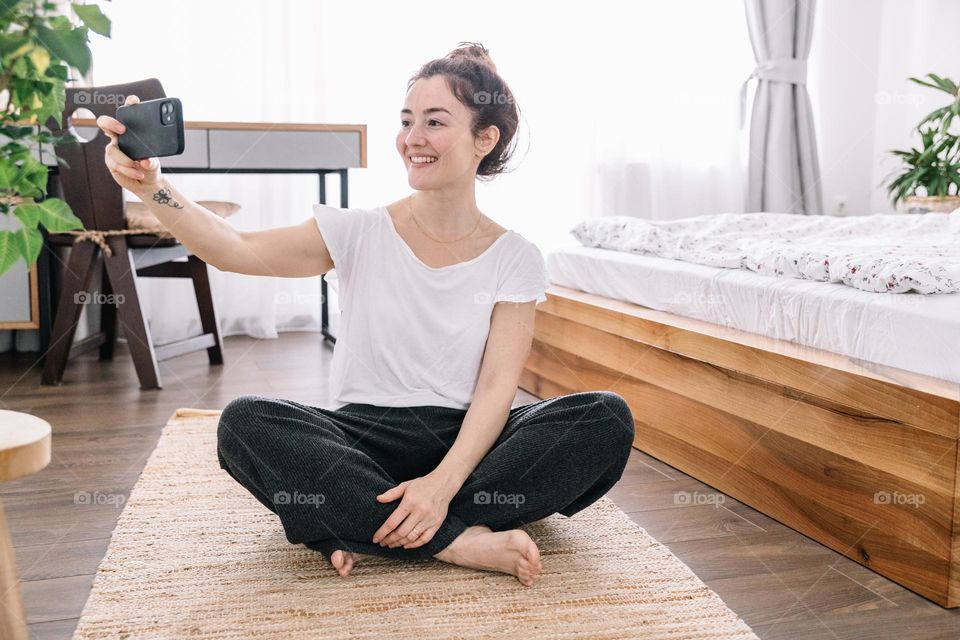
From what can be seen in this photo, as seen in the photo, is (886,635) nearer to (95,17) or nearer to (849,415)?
(849,415)

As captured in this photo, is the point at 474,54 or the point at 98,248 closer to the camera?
the point at 474,54

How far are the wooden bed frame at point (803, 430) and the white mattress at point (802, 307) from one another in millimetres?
27

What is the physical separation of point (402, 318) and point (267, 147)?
1.58 m

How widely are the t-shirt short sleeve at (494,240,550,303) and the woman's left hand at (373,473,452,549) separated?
0.35 meters

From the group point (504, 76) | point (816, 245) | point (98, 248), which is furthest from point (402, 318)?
point (504, 76)

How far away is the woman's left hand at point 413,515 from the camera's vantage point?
1258 millimetres

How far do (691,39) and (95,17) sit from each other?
3657 millimetres

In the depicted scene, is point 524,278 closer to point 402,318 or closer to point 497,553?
point 402,318

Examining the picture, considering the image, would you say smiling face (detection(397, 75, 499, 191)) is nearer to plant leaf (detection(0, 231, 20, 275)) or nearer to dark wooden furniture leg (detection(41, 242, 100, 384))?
plant leaf (detection(0, 231, 20, 275))

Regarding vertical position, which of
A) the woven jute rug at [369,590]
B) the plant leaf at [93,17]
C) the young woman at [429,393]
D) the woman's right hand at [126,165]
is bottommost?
the woven jute rug at [369,590]

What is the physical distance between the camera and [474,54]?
1.51m

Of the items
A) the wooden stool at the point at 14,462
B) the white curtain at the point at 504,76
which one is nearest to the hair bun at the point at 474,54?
the wooden stool at the point at 14,462

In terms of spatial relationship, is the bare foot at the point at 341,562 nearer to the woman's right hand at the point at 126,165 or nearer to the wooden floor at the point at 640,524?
the wooden floor at the point at 640,524

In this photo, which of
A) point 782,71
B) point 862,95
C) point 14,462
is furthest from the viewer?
point 862,95
